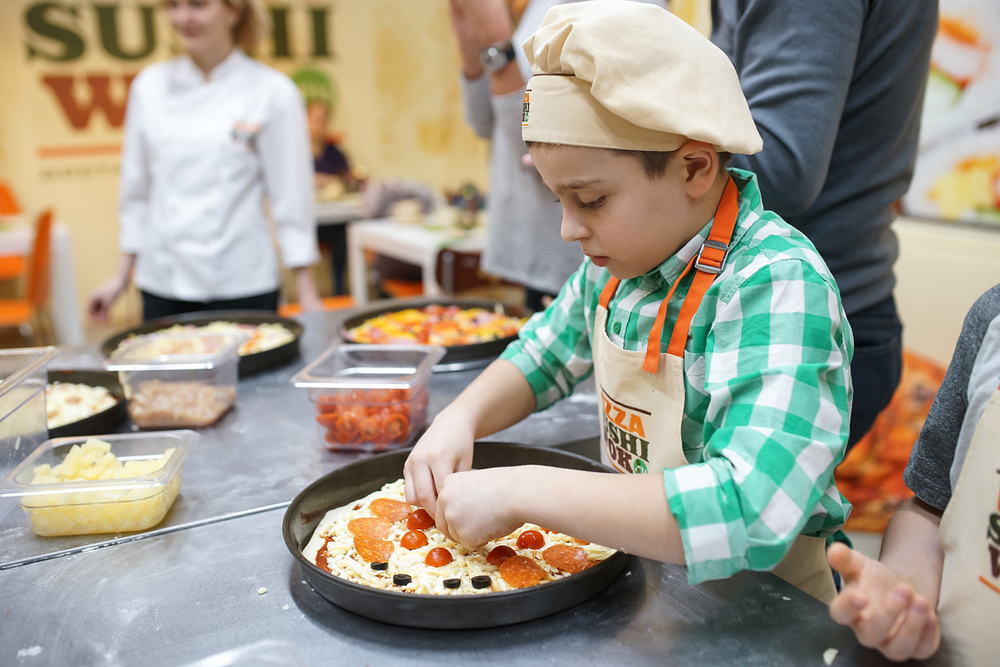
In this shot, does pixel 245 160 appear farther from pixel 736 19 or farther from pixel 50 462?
pixel 736 19

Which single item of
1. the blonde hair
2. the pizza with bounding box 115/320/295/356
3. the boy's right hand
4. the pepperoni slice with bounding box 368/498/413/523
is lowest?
the pizza with bounding box 115/320/295/356

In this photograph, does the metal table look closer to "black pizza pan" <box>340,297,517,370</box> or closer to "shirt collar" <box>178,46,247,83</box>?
"black pizza pan" <box>340,297,517,370</box>

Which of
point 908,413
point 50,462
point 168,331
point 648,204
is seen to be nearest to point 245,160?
point 168,331

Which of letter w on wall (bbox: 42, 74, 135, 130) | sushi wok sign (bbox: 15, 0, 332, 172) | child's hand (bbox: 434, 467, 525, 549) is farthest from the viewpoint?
letter w on wall (bbox: 42, 74, 135, 130)

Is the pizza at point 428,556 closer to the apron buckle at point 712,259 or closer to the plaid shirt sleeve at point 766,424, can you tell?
the plaid shirt sleeve at point 766,424

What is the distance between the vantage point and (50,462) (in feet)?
4.02

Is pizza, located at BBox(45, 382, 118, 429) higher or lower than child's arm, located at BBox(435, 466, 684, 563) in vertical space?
lower

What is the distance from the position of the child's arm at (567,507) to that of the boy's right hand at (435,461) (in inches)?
3.7

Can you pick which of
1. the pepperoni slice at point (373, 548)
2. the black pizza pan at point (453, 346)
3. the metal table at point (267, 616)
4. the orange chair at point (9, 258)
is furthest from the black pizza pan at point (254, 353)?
the orange chair at point (9, 258)

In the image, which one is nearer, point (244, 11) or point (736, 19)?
point (736, 19)

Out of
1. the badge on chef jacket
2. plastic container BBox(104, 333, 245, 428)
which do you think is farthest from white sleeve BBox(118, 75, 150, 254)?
plastic container BBox(104, 333, 245, 428)

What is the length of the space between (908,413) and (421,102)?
19.9 feet

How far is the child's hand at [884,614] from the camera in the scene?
73 cm

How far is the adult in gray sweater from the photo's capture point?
1143mm
